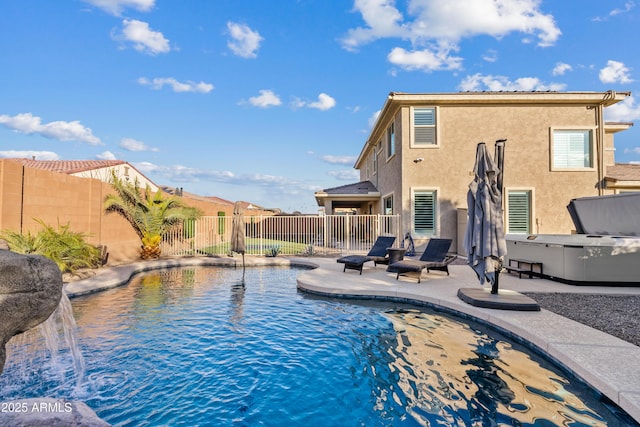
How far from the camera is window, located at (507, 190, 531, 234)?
45.2 feet

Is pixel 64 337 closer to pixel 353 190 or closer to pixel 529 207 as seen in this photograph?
pixel 353 190

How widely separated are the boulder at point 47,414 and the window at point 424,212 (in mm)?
12925

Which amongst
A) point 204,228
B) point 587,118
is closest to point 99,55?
point 204,228

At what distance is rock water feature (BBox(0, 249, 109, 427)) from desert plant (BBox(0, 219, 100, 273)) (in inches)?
270

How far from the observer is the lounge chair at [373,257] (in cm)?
995

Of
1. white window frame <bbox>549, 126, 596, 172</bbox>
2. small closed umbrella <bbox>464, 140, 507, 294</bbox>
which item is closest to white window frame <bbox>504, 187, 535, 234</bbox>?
white window frame <bbox>549, 126, 596, 172</bbox>

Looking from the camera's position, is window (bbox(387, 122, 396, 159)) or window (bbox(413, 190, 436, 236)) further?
window (bbox(387, 122, 396, 159))

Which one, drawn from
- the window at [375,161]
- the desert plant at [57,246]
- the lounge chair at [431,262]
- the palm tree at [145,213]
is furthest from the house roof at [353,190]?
the desert plant at [57,246]

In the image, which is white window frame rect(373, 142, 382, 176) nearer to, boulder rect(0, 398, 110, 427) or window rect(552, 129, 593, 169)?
window rect(552, 129, 593, 169)

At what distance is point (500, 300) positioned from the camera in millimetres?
5953

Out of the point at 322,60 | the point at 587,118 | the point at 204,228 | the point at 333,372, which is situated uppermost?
the point at 322,60

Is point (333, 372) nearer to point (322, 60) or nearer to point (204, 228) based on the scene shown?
point (204, 228)

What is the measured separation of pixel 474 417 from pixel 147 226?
14.6m

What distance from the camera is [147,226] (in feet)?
46.3
